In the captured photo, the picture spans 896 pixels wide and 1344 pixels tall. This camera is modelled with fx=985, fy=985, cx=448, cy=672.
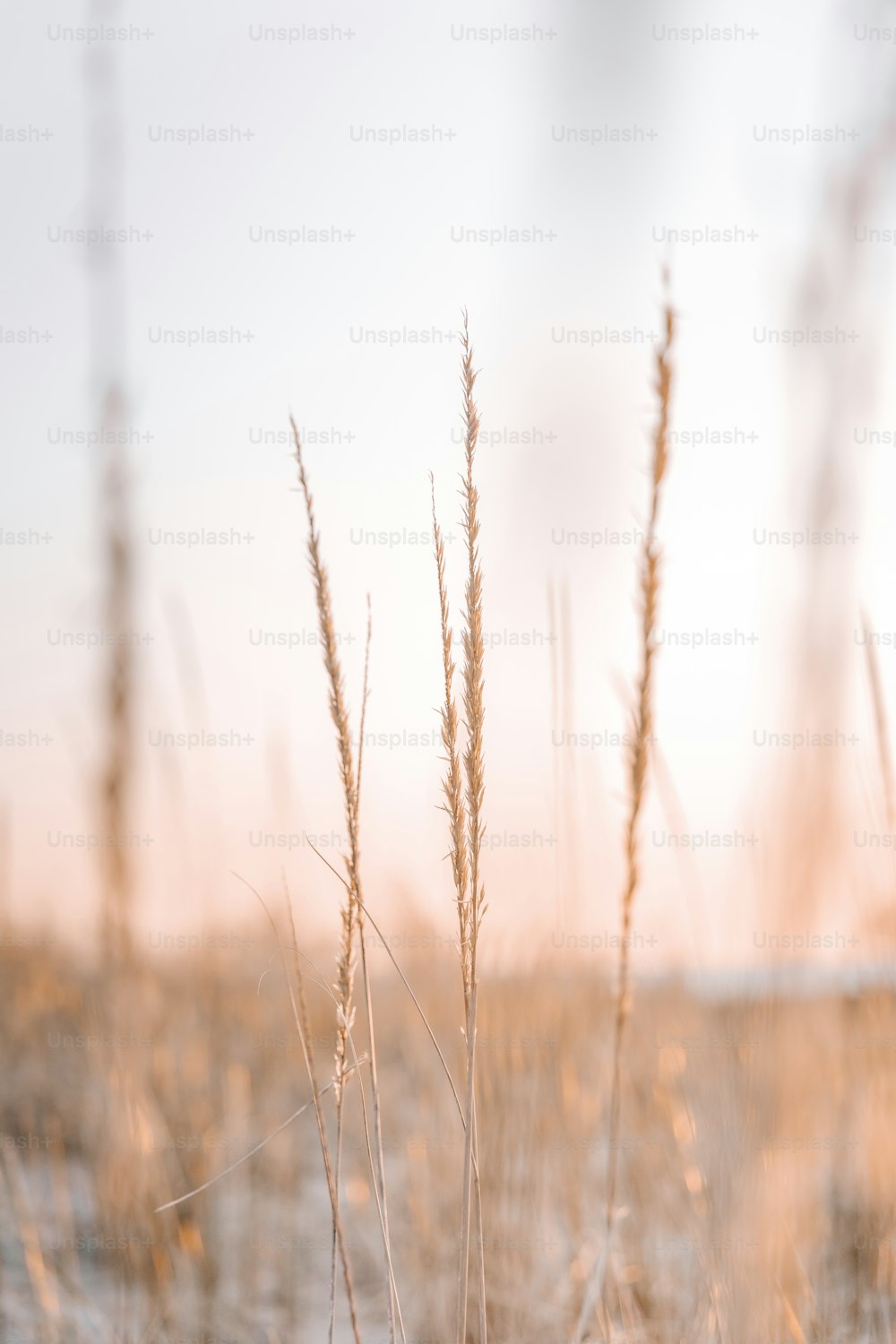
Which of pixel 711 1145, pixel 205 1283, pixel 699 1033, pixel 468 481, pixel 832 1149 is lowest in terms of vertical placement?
pixel 205 1283

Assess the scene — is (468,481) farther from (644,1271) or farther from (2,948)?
(2,948)

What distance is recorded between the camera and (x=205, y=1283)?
1808 mm

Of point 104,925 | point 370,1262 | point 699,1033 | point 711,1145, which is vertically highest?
point 104,925

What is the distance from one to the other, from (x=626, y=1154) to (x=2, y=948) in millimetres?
2622

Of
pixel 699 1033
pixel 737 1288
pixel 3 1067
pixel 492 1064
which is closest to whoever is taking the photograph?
pixel 737 1288

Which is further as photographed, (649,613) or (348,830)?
(348,830)

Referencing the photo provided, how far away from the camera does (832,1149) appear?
2006mm

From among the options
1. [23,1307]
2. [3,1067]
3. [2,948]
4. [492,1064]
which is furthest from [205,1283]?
[2,948]

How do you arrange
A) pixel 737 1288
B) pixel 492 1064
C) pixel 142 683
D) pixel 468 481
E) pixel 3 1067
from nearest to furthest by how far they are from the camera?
pixel 468 481 → pixel 737 1288 → pixel 142 683 → pixel 492 1064 → pixel 3 1067

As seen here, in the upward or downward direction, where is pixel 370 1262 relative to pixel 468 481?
downward

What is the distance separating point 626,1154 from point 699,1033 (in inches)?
15.4

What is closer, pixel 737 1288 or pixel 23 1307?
pixel 737 1288

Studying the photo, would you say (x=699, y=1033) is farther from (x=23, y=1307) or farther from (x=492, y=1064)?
(x=23, y=1307)

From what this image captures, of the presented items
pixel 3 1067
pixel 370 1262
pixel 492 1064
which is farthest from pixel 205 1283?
pixel 3 1067
